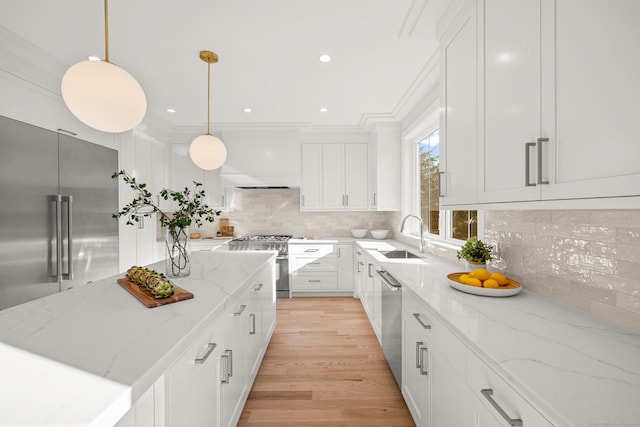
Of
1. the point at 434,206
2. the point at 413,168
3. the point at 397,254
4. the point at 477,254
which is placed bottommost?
the point at 397,254

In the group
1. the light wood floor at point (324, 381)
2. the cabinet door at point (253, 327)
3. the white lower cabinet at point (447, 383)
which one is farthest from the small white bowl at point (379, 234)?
the white lower cabinet at point (447, 383)

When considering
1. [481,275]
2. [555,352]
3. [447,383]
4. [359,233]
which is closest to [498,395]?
[555,352]

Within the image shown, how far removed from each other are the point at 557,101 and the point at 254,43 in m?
1.95

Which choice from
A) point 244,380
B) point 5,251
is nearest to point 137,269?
point 244,380

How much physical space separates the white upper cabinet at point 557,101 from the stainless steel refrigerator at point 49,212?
3.02 m

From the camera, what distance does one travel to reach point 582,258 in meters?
1.18

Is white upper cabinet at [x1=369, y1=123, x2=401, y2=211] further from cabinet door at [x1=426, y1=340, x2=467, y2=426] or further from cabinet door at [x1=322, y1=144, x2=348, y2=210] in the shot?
cabinet door at [x1=426, y1=340, x2=467, y2=426]

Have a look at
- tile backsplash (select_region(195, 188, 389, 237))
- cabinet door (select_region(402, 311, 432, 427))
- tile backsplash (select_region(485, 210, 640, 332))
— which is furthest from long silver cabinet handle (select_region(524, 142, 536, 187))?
tile backsplash (select_region(195, 188, 389, 237))

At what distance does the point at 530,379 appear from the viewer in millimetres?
708

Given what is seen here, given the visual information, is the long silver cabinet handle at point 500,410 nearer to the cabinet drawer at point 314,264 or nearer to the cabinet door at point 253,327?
the cabinet door at point 253,327

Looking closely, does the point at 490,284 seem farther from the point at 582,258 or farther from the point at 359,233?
the point at 359,233

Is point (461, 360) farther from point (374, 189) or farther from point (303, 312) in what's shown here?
point (374, 189)

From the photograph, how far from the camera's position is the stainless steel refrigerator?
1.99 metres

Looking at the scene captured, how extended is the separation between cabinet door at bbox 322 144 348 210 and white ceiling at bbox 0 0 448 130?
1103 mm
